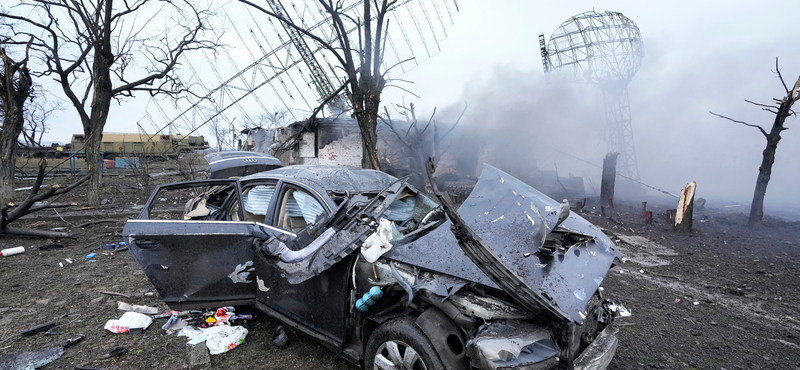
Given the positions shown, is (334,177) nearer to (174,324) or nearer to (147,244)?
(147,244)

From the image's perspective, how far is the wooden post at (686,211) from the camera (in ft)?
28.3

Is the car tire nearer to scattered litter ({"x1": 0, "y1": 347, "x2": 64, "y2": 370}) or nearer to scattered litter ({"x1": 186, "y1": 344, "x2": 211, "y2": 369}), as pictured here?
scattered litter ({"x1": 186, "y1": 344, "x2": 211, "y2": 369})

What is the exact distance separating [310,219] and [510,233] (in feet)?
5.62

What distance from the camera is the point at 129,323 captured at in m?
3.60

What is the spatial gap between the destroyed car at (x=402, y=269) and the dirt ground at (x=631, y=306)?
1.49 feet

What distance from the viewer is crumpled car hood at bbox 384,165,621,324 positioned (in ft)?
7.43

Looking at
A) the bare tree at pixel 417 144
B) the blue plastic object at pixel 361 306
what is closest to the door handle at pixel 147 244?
the blue plastic object at pixel 361 306

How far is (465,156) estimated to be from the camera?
1833cm

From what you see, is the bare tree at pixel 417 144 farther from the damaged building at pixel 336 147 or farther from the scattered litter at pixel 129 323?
the scattered litter at pixel 129 323

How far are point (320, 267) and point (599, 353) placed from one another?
1859 millimetres

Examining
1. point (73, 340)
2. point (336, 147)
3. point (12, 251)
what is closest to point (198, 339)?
point (73, 340)

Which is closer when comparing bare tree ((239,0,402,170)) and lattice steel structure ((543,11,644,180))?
bare tree ((239,0,402,170))

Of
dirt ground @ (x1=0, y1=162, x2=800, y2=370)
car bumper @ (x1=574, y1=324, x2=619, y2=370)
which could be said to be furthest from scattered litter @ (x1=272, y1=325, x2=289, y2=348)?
car bumper @ (x1=574, y1=324, x2=619, y2=370)

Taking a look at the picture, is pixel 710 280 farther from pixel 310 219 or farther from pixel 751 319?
pixel 310 219
